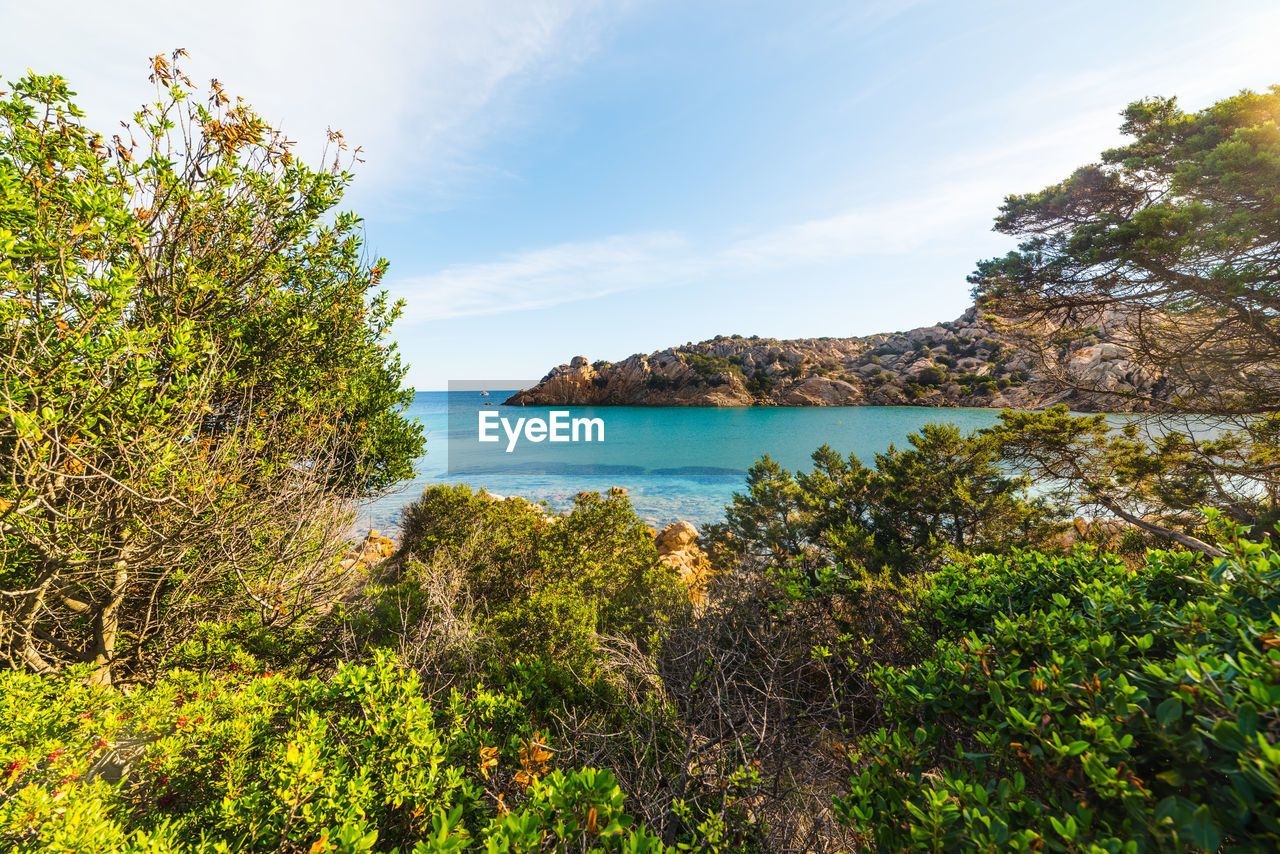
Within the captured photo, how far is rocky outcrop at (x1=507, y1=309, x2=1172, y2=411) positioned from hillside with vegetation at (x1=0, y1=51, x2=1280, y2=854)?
46172 millimetres

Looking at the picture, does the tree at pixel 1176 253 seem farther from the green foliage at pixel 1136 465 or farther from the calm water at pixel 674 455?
the calm water at pixel 674 455

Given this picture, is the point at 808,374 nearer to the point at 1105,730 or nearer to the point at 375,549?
the point at 375,549

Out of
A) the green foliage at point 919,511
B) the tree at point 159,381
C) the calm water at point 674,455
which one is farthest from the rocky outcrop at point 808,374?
the tree at point 159,381

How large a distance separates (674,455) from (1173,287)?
29099 mm

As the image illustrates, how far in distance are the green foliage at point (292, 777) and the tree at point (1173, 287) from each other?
1115 cm

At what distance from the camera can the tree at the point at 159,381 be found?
3.72m

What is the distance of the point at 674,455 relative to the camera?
1401 inches

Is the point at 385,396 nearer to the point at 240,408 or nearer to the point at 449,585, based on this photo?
the point at 240,408

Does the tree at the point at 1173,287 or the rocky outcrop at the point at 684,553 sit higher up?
the tree at the point at 1173,287

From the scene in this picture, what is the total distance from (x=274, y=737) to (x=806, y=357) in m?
75.9

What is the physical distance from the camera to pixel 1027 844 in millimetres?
1426

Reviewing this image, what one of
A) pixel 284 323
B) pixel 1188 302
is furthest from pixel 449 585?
pixel 1188 302

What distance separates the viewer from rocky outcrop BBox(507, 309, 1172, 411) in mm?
55031

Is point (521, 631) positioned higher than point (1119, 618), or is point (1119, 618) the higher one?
point (1119, 618)
